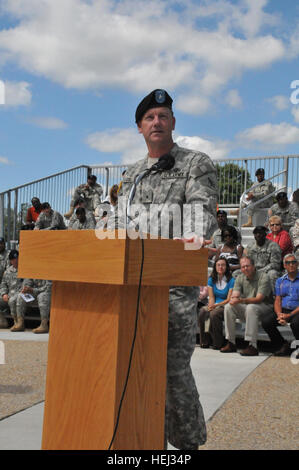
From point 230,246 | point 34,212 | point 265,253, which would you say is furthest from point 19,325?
point 34,212

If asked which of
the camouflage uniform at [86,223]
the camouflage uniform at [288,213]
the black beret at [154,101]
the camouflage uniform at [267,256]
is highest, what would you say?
the black beret at [154,101]

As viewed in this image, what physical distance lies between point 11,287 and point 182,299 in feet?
29.3

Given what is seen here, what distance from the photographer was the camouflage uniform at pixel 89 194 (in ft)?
50.0

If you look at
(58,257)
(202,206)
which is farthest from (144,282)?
(202,206)

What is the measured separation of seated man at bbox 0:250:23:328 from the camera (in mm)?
10539

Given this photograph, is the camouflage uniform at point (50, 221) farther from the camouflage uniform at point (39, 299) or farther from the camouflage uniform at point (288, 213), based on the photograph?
the camouflage uniform at point (288, 213)

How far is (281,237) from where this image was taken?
32.5 feet

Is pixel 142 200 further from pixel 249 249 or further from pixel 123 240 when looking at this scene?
pixel 249 249

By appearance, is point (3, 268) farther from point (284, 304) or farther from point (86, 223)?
point (284, 304)

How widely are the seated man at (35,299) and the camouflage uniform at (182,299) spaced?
7.56m

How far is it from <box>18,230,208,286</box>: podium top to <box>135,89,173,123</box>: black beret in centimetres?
96

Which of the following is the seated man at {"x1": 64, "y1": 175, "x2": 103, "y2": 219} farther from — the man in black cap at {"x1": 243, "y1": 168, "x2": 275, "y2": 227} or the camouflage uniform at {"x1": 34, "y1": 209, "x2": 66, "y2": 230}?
the man in black cap at {"x1": 243, "y1": 168, "x2": 275, "y2": 227}

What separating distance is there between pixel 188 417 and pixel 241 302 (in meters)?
5.25

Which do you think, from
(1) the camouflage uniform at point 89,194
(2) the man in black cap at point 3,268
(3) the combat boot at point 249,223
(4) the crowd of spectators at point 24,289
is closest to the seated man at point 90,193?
(1) the camouflage uniform at point 89,194
